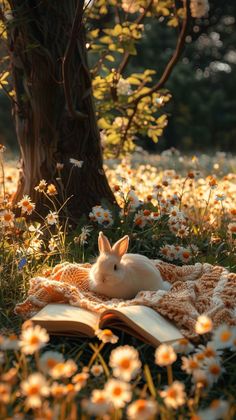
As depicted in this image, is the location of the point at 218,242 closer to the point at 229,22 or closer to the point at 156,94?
the point at 156,94

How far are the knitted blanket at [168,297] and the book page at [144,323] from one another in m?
0.08

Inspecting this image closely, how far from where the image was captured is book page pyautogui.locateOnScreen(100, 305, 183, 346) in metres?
2.47

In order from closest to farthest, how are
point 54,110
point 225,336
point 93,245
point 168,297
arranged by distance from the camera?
point 225,336
point 168,297
point 93,245
point 54,110

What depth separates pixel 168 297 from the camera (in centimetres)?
286

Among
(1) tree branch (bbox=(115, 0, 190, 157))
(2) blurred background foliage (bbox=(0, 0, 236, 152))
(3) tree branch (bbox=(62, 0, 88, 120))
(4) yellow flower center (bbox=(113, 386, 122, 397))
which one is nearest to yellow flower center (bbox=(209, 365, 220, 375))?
(4) yellow flower center (bbox=(113, 386, 122, 397))

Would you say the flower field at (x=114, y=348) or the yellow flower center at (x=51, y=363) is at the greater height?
the yellow flower center at (x=51, y=363)

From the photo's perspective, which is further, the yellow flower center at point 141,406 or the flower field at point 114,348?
the flower field at point 114,348

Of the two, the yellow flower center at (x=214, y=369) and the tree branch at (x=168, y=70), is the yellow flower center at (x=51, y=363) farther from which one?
the tree branch at (x=168, y=70)

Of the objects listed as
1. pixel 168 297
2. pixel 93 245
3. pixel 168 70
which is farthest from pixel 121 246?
pixel 168 70

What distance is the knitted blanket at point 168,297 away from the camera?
2.76 meters

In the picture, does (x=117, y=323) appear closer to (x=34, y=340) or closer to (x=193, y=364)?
(x=193, y=364)

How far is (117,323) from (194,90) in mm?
17228

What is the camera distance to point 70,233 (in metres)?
4.04

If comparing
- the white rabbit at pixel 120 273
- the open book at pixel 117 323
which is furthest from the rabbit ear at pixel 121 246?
the open book at pixel 117 323
